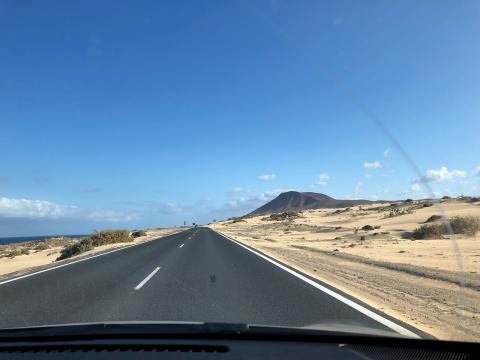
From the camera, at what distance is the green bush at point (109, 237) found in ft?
162

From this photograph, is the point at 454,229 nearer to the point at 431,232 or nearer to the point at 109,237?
the point at 431,232

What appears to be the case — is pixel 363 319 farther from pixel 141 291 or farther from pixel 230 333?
pixel 141 291

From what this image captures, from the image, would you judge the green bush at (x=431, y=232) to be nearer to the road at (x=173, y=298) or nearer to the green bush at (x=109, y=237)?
the road at (x=173, y=298)

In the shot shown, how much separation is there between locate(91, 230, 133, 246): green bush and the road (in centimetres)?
3292

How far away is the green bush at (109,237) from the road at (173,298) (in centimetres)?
3292

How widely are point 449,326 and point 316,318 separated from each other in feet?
6.63

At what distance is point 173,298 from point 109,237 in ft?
140

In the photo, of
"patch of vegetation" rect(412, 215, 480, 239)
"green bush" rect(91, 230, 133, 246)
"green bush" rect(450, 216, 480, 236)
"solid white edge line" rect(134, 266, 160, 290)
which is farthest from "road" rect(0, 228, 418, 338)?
"green bush" rect(91, 230, 133, 246)

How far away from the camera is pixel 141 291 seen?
12.2 meters

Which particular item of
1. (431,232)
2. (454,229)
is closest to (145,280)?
(454,229)

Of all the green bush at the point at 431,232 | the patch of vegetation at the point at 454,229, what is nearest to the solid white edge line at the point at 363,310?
the patch of vegetation at the point at 454,229

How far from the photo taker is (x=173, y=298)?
36.2 feet

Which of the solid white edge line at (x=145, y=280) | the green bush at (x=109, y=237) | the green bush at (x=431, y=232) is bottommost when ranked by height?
the solid white edge line at (x=145, y=280)

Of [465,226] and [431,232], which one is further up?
[465,226]
